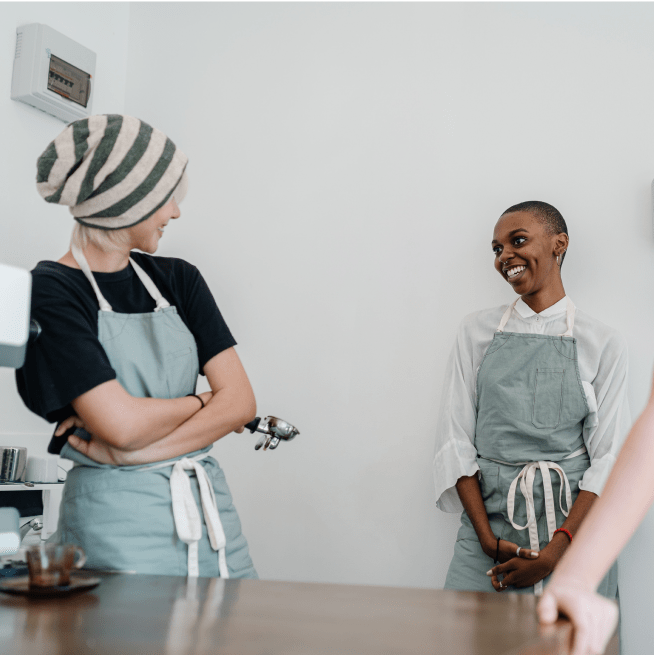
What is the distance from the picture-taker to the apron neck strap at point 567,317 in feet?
6.20

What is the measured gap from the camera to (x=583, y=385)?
1836 mm

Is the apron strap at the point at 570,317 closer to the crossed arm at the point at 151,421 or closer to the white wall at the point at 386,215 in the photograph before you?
the white wall at the point at 386,215

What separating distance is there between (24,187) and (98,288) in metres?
1.17

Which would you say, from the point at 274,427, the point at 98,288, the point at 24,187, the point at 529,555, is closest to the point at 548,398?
the point at 529,555

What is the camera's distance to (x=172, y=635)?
2.33 ft

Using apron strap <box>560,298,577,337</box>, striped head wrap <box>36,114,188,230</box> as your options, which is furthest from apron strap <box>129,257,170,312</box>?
apron strap <box>560,298,577,337</box>

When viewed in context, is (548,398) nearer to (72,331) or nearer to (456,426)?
(456,426)

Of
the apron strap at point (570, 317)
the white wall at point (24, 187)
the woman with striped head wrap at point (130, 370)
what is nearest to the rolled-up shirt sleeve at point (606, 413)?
the apron strap at point (570, 317)

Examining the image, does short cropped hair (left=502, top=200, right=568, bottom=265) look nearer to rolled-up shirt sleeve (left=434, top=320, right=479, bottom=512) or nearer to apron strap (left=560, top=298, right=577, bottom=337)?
apron strap (left=560, top=298, right=577, bottom=337)

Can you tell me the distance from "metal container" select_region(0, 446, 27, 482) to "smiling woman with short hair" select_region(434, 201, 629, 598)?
1176mm

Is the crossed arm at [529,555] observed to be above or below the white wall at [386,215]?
below

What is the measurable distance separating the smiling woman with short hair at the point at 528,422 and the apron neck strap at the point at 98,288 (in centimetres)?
92

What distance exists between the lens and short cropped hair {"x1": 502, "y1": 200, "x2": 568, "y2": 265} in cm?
191

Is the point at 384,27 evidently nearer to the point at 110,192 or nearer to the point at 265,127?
the point at 265,127
